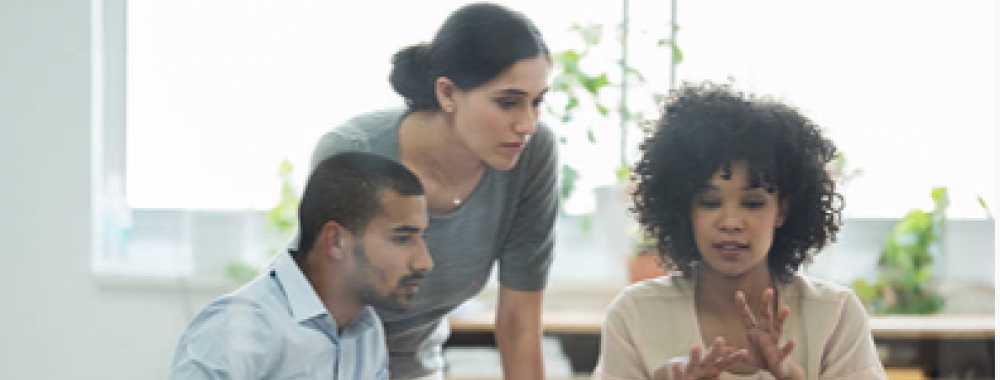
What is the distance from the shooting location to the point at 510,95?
0.83 m

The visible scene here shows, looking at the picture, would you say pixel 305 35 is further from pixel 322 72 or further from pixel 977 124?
pixel 977 124

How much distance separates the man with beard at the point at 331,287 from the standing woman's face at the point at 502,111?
67 mm

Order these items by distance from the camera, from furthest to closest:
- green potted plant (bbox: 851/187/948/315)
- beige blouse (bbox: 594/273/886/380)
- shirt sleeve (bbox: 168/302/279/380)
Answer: green potted plant (bbox: 851/187/948/315) → beige blouse (bbox: 594/273/886/380) → shirt sleeve (bbox: 168/302/279/380)

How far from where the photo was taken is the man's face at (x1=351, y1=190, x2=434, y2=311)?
2.68 feet

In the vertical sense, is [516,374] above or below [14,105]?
below

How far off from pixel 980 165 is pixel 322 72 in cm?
71

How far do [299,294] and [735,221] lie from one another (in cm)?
39

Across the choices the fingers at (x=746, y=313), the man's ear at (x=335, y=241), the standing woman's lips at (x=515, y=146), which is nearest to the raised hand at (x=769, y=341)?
the fingers at (x=746, y=313)

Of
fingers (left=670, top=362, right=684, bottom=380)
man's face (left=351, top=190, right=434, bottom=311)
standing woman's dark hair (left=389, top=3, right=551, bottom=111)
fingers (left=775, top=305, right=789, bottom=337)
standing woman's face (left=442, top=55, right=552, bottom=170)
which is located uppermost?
standing woman's dark hair (left=389, top=3, right=551, bottom=111)

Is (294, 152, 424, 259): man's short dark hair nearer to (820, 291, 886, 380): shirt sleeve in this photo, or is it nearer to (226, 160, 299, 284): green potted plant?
(226, 160, 299, 284): green potted plant

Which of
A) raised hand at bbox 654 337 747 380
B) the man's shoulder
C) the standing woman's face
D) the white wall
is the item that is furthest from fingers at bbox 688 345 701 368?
the white wall

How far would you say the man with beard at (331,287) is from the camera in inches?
31.6

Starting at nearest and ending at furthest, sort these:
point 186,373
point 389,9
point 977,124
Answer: point 186,373
point 389,9
point 977,124

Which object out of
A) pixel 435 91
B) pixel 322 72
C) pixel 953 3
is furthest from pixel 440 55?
pixel 953 3
